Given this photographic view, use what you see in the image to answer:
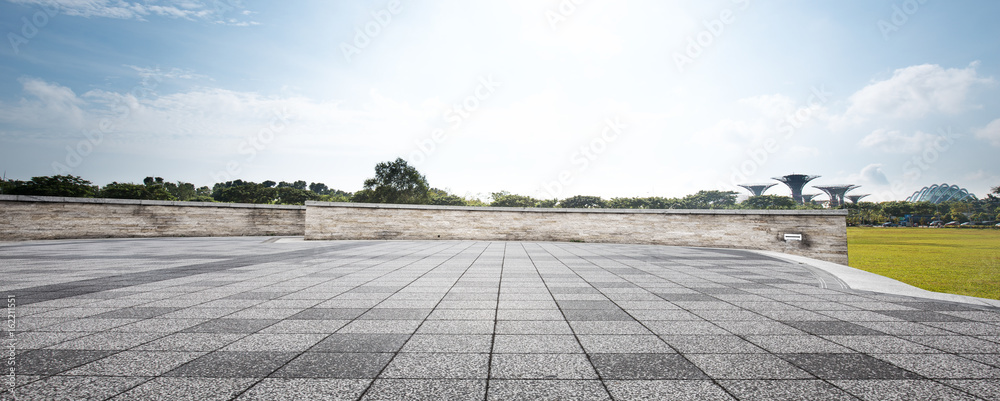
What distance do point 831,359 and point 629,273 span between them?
505cm

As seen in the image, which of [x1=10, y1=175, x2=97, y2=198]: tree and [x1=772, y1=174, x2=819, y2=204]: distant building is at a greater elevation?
[x1=772, y1=174, x2=819, y2=204]: distant building

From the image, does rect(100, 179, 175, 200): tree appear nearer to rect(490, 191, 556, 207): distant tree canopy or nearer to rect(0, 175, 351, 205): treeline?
rect(0, 175, 351, 205): treeline

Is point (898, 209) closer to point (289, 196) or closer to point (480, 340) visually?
point (480, 340)

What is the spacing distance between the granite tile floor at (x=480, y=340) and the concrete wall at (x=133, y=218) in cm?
1162

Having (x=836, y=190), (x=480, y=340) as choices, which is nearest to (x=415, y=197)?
(x=480, y=340)

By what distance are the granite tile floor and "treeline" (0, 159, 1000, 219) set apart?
45.6 metres

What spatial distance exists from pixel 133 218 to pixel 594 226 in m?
20.0

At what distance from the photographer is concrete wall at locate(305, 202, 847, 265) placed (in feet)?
48.5

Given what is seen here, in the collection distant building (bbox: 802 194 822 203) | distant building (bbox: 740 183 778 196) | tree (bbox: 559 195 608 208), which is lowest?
tree (bbox: 559 195 608 208)

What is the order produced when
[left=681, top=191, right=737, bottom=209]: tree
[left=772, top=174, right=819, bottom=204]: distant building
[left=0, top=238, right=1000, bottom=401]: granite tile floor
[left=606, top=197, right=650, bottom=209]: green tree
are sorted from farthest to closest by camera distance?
[left=772, top=174, right=819, bottom=204]: distant building < [left=681, top=191, right=737, bottom=209]: tree < [left=606, top=197, right=650, bottom=209]: green tree < [left=0, top=238, right=1000, bottom=401]: granite tile floor

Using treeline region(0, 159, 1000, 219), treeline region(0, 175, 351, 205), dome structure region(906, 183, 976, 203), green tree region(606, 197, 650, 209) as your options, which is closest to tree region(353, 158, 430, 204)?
treeline region(0, 159, 1000, 219)

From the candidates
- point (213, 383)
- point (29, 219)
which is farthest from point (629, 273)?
point (29, 219)

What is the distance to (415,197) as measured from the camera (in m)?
58.8

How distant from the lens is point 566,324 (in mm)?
4098
